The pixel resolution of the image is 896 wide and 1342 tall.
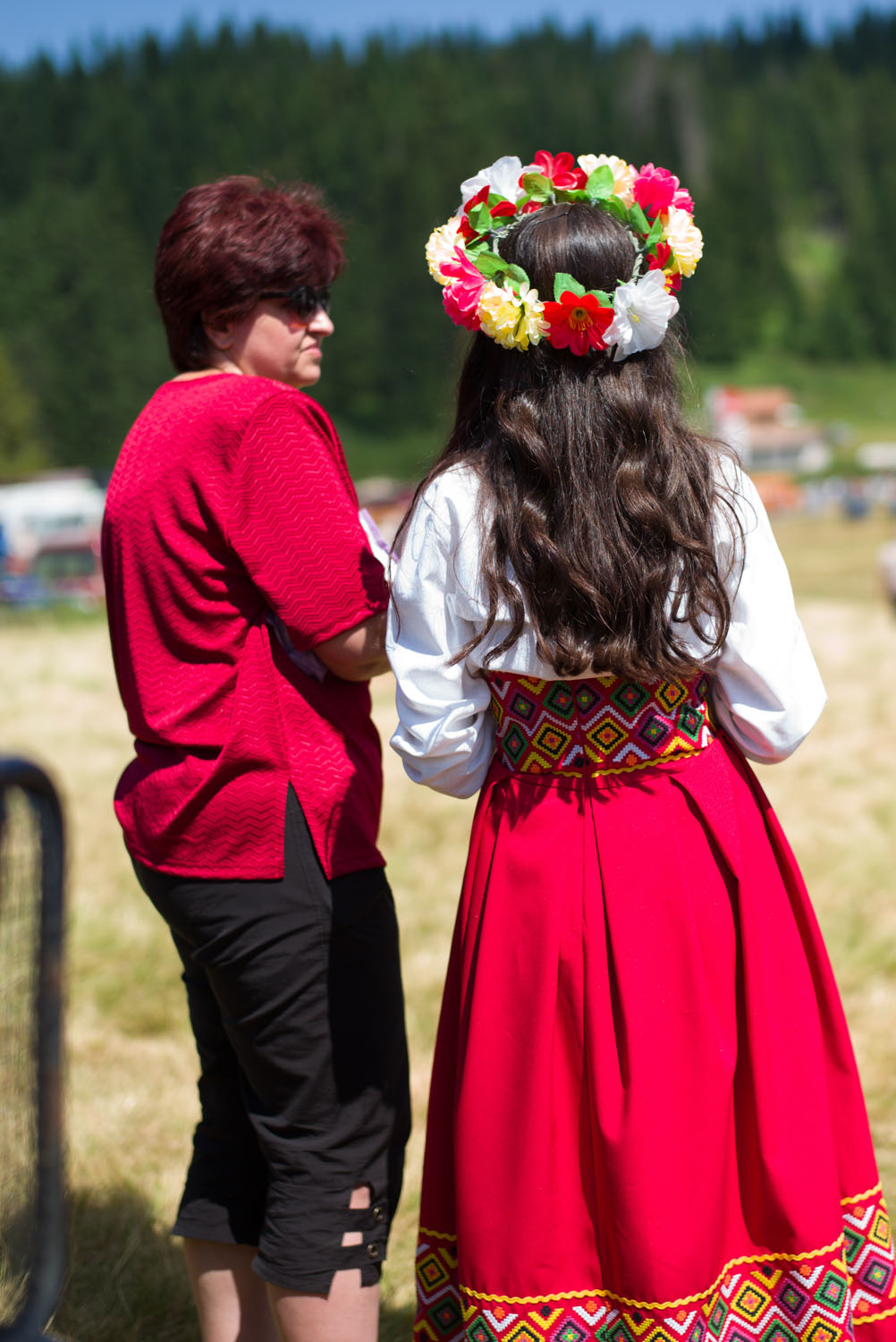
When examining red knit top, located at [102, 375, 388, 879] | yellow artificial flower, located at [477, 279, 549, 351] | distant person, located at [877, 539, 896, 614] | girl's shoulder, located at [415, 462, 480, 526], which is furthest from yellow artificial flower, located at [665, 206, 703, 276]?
distant person, located at [877, 539, 896, 614]

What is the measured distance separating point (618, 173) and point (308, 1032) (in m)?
1.28

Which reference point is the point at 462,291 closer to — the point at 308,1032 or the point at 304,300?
the point at 304,300

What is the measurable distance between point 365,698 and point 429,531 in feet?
1.24

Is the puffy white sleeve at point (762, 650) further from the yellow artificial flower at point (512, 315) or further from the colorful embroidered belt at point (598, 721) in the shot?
the yellow artificial flower at point (512, 315)

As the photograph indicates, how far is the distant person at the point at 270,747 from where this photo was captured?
5.92ft

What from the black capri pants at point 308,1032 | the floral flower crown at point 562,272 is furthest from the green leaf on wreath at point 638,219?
the black capri pants at point 308,1032

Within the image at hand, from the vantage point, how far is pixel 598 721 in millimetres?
1803

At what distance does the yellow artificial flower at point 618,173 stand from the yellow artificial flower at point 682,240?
63 mm

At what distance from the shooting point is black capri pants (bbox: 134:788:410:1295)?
6.00 ft

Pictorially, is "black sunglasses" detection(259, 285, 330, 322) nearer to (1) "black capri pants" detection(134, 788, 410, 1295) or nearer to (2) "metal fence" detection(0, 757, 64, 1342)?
(1) "black capri pants" detection(134, 788, 410, 1295)

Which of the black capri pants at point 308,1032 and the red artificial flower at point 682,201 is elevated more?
the red artificial flower at point 682,201

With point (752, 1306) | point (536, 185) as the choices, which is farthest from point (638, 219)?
point (752, 1306)

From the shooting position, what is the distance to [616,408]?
1.69m

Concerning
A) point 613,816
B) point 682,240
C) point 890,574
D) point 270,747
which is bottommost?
point 890,574
